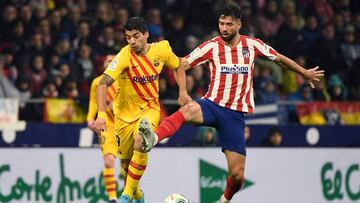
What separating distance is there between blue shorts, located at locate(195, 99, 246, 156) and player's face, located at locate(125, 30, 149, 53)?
829 mm

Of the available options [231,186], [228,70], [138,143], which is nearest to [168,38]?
[231,186]

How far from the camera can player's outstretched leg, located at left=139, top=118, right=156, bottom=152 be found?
10141 mm

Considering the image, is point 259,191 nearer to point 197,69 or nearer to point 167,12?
point 197,69

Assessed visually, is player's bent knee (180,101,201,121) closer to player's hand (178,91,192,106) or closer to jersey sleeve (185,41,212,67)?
player's hand (178,91,192,106)

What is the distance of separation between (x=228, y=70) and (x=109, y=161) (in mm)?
2782

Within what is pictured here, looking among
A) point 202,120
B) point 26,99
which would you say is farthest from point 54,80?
point 202,120

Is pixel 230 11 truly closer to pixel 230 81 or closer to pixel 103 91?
pixel 230 81

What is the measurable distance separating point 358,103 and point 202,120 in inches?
293

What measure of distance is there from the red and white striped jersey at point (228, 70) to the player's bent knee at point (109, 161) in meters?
2.52

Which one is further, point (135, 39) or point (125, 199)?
point (135, 39)

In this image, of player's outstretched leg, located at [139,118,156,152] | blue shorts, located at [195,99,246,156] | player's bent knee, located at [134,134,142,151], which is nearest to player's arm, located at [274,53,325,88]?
blue shorts, located at [195,99,246,156]

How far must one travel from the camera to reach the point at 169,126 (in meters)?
10.6

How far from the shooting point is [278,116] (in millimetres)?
17469

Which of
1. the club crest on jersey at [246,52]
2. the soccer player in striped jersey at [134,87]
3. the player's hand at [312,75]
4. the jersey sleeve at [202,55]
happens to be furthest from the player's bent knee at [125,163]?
the player's hand at [312,75]
